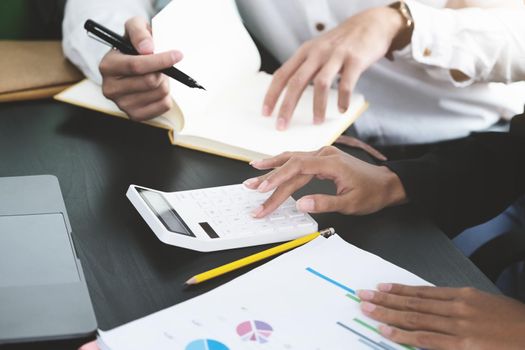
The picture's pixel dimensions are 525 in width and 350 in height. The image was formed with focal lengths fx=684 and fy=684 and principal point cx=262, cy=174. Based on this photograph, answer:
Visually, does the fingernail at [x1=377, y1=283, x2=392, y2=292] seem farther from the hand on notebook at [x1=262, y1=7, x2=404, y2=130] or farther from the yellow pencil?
the hand on notebook at [x1=262, y1=7, x2=404, y2=130]

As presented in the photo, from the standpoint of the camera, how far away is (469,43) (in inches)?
56.0

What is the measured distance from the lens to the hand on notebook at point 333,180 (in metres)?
0.94

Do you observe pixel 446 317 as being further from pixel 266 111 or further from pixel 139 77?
pixel 139 77

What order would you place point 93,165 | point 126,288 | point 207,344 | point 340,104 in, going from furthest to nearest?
point 340,104, point 93,165, point 126,288, point 207,344

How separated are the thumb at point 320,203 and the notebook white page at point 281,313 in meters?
0.09

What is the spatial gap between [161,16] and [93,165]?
0.96 feet

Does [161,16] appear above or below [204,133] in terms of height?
above

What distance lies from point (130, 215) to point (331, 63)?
0.51 meters

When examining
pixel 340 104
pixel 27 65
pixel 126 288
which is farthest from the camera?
pixel 27 65

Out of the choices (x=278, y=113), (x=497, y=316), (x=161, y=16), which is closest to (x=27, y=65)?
(x=161, y=16)

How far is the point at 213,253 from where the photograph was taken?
0.86 metres

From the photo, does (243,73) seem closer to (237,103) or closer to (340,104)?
(237,103)

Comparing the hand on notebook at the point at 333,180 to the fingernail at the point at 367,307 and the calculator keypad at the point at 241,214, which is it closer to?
the calculator keypad at the point at 241,214

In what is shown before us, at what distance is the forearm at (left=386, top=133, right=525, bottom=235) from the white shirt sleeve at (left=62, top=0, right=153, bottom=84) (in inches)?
26.0
